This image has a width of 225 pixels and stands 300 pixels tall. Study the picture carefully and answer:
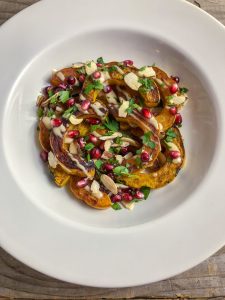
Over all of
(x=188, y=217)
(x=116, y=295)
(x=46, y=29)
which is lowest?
(x=116, y=295)

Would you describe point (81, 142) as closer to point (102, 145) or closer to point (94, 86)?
point (102, 145)

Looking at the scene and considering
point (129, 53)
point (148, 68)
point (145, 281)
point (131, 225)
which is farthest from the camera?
point (129, 53)

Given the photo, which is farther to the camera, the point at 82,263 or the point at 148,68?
the point at 148,68

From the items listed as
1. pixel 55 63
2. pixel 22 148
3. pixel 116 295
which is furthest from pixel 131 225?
pixel 55 63

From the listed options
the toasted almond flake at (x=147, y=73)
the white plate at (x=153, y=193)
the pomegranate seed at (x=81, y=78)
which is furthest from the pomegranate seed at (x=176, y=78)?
the pomegranate seed at (x=81, y=78)

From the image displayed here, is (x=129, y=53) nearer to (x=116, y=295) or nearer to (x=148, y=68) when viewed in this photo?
(x=148, y=68)

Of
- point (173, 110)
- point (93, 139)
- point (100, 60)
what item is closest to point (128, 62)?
point (100, 60)
